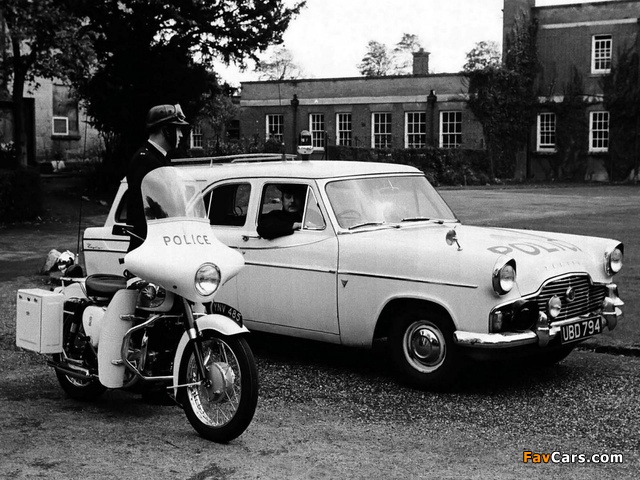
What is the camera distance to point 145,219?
229 inches

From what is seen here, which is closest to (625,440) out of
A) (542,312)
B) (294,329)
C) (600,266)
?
(542,312)

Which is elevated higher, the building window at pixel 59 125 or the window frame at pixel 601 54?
the window frame at pixel 601 54

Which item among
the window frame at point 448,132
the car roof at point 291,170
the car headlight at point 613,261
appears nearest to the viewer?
the car headlight at point 613,261

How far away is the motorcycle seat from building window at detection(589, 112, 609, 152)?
3875 centimetres

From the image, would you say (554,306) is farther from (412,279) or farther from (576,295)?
(412,279)

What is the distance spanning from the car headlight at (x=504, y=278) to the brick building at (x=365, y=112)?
124 ft

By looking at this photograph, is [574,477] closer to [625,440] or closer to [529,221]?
[625,440]

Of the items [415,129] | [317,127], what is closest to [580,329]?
[415,129]

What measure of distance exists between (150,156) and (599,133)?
3900cm

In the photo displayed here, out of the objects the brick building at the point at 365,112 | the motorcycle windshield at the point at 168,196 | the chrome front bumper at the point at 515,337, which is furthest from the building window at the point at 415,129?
the motorcycle windshield at the point at 168,196

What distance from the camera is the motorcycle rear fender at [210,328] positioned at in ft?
17.4

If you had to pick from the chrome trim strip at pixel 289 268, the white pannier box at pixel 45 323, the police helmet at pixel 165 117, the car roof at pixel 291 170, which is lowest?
the white pannier box at pixel 45 323

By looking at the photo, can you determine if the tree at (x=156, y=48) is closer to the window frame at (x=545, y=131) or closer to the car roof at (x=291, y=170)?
the car roof at (x=291, y=170)

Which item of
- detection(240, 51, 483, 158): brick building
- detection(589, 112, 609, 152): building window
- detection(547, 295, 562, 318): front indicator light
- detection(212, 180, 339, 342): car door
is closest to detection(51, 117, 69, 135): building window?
detection(240, 51, 483, 158): brick building
